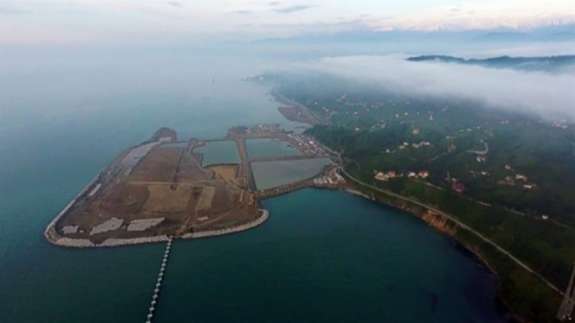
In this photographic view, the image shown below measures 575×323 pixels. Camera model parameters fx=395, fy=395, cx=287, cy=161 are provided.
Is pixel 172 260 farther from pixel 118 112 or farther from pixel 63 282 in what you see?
pixel 118 112

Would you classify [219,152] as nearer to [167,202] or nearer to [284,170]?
[284,170]

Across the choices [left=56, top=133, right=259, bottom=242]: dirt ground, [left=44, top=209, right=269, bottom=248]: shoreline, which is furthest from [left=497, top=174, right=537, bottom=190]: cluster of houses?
[left=44, top=209, right=269, bottom=248]: shoreline

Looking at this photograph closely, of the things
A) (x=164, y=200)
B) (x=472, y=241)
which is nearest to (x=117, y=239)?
(x=164, y=200)

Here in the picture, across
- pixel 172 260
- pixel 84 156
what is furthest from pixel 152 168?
pixel 172 260

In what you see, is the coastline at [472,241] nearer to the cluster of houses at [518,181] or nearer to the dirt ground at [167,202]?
the cluster of houses at [518,181]

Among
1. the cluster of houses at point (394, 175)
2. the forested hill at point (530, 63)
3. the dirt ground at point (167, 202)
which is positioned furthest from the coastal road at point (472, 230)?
the forested hill at point (530, 63)

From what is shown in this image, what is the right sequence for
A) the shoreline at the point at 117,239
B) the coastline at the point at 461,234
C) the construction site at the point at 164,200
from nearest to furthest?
the coastline at the point at 461,234 < the shoreline at the point at 117,239 < the construction site at the point at 164,200

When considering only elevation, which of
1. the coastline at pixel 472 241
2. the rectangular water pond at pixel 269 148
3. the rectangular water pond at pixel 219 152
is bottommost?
the coastline at pixel 472 241
